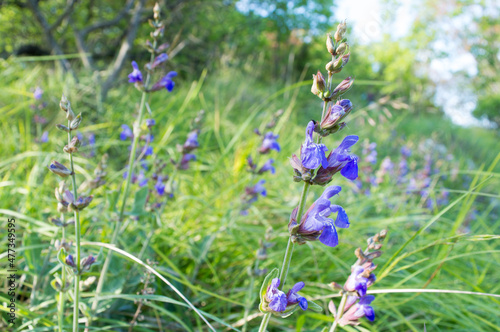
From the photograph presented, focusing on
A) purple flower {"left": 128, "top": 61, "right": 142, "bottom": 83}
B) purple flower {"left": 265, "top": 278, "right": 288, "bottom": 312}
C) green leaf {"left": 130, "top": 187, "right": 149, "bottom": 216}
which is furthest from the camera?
green leaf {"left": 130, "top": 187, "right": 149, "bottom": 216}

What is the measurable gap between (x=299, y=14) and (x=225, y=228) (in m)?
8.92

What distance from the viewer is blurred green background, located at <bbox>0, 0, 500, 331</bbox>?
164 cm

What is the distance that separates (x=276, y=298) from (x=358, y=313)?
1.11ft

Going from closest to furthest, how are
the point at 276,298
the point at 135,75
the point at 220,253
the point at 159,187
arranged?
the point at 276,298 < the point at 135,75 < the point at 159,187 < the point at 220,253

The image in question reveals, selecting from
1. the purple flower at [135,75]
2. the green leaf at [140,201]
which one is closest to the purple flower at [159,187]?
the green leaf at [140,201]

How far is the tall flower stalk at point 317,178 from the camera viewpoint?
841 mm

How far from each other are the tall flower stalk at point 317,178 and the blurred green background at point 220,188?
1.12 feet

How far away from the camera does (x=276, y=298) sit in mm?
826

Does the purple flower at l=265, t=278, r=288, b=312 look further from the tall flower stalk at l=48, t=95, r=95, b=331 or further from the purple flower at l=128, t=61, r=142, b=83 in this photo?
the purple flower at l=128, t=61, r=142, b=83

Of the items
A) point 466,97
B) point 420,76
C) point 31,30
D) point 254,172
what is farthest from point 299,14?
point 466,97

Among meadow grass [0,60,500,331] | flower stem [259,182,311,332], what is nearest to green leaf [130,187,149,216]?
meadow grass [0,60,500,331]

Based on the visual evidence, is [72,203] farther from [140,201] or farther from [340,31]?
[340,31]

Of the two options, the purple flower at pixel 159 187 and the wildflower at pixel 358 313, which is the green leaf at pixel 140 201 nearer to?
the purple flower at pixel 159 187

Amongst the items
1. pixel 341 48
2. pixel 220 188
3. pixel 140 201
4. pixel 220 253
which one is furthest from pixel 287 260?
pixel 220 188
